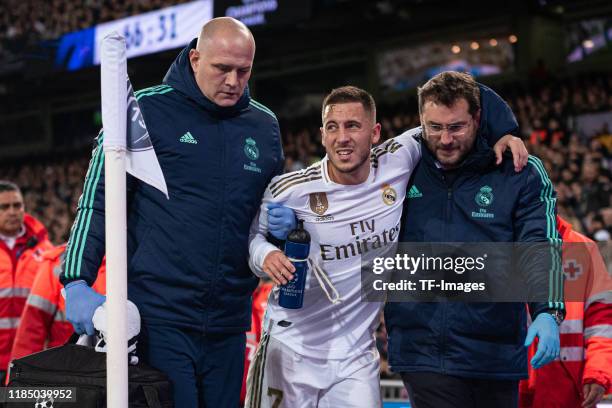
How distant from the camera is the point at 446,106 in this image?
136 inches

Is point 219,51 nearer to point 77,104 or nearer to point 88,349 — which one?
point 88,349

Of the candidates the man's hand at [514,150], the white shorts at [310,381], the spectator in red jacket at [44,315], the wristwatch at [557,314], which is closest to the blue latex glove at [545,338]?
the wristwatch at [557,314]

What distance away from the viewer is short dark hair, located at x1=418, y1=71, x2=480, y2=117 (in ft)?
11.4

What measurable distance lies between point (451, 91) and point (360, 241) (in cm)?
76

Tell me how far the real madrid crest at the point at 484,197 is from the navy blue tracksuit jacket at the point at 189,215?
935mm

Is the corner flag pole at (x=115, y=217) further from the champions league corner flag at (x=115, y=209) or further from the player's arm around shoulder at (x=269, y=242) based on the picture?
the player's arm around shoulder at (x=269, y=242)

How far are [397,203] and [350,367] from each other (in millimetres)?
756

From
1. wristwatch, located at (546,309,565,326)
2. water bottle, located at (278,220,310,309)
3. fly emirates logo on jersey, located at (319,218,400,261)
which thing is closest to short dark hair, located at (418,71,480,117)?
fly emirates logo on jersey, located at (319,218,400,261)

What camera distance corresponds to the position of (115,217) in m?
2.31

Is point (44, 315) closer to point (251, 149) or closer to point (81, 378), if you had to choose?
point (251, 149)

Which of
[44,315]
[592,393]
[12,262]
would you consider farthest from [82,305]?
[12,262]

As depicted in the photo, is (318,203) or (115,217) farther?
(318,203)

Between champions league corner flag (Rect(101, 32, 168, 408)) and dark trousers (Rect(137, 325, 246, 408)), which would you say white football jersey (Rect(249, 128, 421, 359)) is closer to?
dark trousers (Rect(137, 325, 246, 408))

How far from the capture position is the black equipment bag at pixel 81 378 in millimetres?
2766
